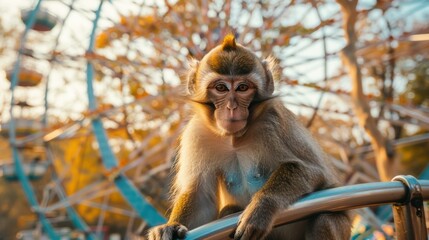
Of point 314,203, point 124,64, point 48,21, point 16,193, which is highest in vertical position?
point 48,21

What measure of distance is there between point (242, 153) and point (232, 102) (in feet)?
1.22

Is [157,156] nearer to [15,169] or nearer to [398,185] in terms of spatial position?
[15,169]

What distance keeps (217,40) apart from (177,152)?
4482 millimetres

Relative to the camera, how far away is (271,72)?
8.80ft

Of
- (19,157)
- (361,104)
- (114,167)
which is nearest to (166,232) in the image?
(361,104)

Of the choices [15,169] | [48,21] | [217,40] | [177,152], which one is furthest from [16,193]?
[177,152]

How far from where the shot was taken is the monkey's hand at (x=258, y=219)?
183 cm

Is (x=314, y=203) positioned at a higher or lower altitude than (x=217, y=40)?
lower

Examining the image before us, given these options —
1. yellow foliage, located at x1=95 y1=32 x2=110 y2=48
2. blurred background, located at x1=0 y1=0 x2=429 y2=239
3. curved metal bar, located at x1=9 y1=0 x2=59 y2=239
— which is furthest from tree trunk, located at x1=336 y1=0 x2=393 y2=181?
curved metal bar, located at x1=9 y1=0 x2=59 y2=239

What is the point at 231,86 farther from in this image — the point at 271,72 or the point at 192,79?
the point at 192,79

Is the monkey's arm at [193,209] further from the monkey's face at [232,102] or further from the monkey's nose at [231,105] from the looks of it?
the monkey's nose at [231,105]

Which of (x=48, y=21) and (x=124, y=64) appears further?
(x=48, y=21)

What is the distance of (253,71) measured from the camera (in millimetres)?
2428

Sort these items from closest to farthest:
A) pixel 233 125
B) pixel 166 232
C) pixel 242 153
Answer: pixel 166 232 → pixel 233 125 → pixel 242 153
